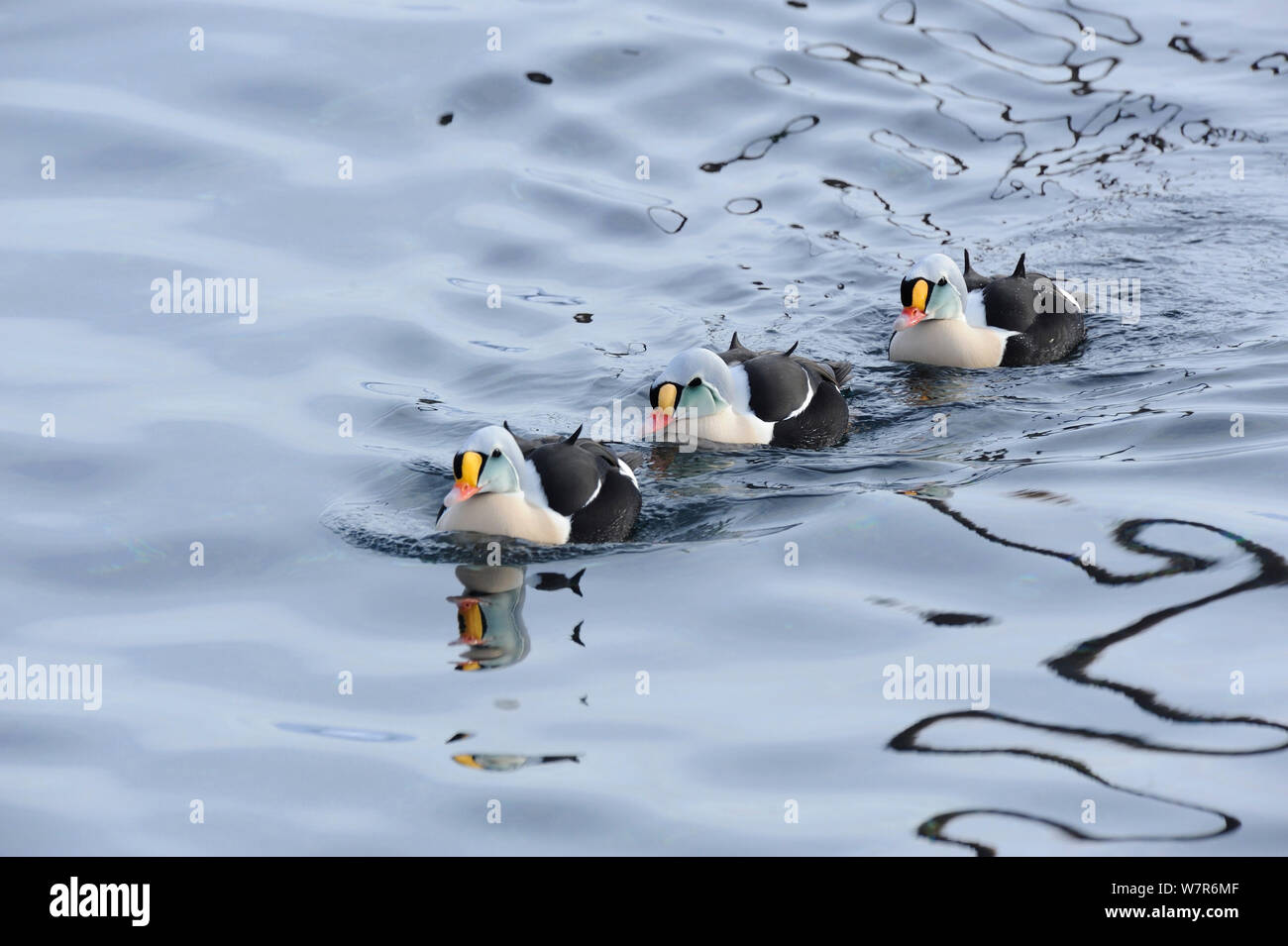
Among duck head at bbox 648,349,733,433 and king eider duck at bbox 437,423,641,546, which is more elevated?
duck head at bbox 648,349,733,433

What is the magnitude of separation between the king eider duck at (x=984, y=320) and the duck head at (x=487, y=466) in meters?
3.04

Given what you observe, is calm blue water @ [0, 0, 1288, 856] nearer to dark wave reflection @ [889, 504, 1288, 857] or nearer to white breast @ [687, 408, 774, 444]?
dark wave reflection @ [889, 504, 1288, 857]

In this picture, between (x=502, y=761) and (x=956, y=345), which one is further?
(x=956, y=345)

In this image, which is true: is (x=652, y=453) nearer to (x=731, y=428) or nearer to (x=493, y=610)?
(x=731, y=428)

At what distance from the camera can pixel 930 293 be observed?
30.3 ft

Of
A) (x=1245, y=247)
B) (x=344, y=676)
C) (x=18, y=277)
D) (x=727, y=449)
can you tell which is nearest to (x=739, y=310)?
(x=727, y=449)

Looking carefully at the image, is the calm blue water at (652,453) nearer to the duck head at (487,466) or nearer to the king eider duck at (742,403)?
the king eider duck at (742,403)

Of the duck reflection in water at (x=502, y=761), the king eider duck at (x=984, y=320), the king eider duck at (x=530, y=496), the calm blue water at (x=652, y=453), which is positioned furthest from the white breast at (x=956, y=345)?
the duck reflection in water at (x=502, y=761)

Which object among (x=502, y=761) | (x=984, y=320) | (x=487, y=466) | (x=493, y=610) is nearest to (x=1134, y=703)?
(x=502, y=761)

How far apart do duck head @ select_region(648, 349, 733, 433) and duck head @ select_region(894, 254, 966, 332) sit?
1.49m

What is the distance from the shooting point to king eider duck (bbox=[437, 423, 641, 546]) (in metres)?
6.95

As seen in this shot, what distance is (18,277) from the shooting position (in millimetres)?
9773

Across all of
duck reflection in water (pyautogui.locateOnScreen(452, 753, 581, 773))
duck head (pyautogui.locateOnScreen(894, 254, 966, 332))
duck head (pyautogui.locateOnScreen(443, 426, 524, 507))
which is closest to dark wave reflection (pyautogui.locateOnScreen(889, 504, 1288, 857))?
duck reflection in water (pyautogui.locateOnScreen(452, 753, 581, 773))

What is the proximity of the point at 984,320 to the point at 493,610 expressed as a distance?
4.17 meters
